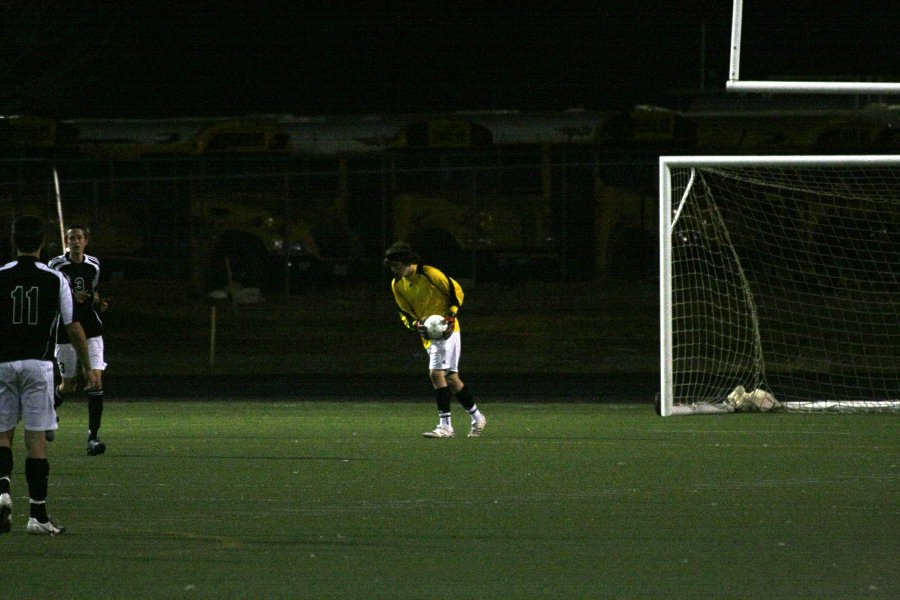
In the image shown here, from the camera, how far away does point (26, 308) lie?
8.75 metres

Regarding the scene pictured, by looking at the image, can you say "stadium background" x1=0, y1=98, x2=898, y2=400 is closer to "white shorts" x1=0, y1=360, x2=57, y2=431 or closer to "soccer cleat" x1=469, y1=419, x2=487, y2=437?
"soccer cleat" x1=469, y1=419, x2=487, y2=437

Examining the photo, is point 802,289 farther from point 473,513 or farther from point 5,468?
point 5,468

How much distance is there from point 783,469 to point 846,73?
29.1m

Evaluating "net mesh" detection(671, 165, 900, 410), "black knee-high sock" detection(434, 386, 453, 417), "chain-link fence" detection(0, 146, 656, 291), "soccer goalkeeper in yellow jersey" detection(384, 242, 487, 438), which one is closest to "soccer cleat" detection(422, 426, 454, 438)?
"soccer goalkeeper in yellow jersey" detection(384, 242, 487, 438)

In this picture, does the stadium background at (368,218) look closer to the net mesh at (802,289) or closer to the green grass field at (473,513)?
the net mesh at (802,289)

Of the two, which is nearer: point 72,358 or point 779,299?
point 72,358

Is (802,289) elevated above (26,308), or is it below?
below

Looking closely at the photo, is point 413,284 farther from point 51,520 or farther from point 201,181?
point 201,181

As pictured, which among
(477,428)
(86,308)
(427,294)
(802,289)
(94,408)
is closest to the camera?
(94,408)

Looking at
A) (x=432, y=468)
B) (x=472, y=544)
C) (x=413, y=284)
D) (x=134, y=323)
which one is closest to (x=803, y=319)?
(x=134, y=323)

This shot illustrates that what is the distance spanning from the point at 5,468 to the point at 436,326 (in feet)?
19.1

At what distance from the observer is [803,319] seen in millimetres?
27375

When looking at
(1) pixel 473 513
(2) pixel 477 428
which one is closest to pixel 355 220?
(2) pixel 477 428

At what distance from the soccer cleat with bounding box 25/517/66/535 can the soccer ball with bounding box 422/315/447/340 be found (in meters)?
5.81
